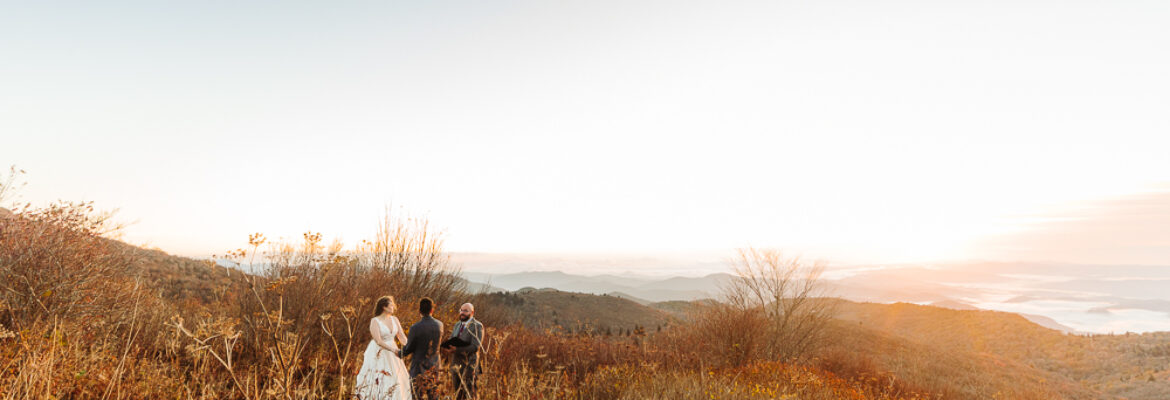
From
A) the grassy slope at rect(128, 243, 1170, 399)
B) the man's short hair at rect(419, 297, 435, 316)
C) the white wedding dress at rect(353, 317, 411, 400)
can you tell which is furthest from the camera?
the grassy slope at rect(128, 243, 1170, 399)

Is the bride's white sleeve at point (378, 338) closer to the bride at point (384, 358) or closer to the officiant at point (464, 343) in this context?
the bride at point (384, 358)

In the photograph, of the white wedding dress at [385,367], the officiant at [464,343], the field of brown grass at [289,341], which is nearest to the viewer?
the field of brown grass at [289,341]

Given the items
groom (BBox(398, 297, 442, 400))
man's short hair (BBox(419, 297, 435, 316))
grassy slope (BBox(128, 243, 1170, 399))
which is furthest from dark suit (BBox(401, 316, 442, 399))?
grassy slope (BBox(128, 243, 1170, 399))

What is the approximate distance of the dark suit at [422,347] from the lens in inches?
270

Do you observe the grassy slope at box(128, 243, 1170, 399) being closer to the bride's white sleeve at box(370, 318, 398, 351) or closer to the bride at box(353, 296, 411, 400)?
the bride at box(353, 296, 411, 400)

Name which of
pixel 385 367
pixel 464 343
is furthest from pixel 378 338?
pixel 464 343

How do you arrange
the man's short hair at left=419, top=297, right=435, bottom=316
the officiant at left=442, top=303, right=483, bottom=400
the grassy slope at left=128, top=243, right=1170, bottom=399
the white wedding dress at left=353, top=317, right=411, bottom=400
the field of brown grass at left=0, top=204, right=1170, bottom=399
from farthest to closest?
the grassy slope at left=128, top=243, right=1170, bottom=399 → the officiant at left=442, top=303, right=483, bottom=400 → the man's short hair at left=419, top=297, right=435, bottom=316 → the white wedding dress at left=353, top=317, right=411, bottom=400 → the field of brown grass at left=0, top=204, right=1170, bottom=399

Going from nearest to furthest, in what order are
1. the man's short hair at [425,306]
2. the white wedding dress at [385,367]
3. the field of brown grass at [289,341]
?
the field of brown grass at [289,341]
the white wedding dress at [385,367]
the man's short hair at [425,306]

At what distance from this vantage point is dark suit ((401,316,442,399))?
685 centimetres

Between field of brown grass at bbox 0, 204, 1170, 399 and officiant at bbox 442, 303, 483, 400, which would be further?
officiant at bbox 442, 303, 483, 400

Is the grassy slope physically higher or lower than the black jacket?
lower

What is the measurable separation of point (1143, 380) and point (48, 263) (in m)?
44.8

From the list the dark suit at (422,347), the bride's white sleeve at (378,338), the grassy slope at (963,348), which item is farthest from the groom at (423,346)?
the grassy slope at (963,348)

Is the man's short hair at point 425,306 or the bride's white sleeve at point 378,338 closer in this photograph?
the bride's white sleeve at point 378,338
